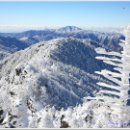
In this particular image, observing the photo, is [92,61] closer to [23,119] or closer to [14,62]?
[14,62]

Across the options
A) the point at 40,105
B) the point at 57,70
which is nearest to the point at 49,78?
the point at 40,105

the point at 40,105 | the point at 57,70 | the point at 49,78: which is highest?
the point at 40,105

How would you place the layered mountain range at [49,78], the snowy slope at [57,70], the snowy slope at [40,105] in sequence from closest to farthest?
the snowy slope at [40,105]
the layered mountain range at [49,78]
the snowy slope at [57,70]

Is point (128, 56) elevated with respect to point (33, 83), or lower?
elevated

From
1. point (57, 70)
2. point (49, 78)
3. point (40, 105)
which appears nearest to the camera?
point (40, 105)

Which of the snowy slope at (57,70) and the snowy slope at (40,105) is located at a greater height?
the snowy slope at (40,105)

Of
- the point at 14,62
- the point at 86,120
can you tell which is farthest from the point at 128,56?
the point at 14,62

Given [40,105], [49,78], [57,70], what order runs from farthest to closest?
[57,70]
[49,78]
[40,105]

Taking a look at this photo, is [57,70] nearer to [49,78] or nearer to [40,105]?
[49,78]

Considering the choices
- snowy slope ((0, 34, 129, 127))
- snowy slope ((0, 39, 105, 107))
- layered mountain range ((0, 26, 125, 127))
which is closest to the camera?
snowy slope ((0, 34, 129, 127))

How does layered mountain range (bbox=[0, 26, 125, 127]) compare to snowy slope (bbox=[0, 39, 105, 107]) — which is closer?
layered mountain range (bbox=[0, 26, 125, 127])

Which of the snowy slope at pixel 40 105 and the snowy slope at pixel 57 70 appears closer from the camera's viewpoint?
the snowy slope at pixel 40 105
